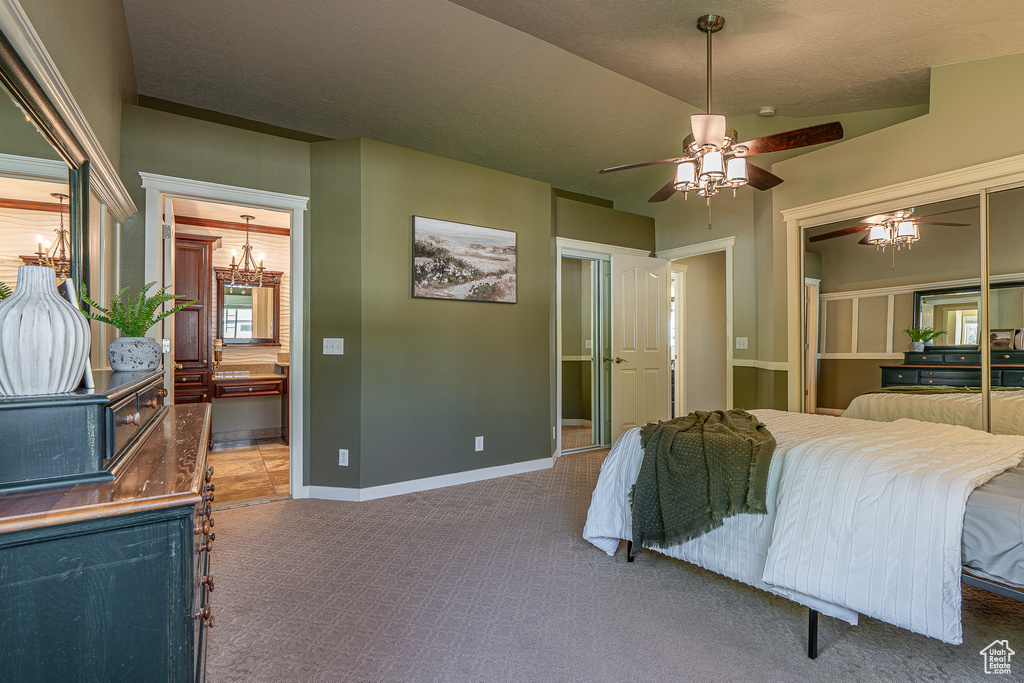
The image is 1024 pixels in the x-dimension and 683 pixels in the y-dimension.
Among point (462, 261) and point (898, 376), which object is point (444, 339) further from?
point (898, 376)

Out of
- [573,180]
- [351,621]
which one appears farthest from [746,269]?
[351,621]

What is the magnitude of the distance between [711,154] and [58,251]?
2990 mm

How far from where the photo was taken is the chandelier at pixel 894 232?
3475 millimetres

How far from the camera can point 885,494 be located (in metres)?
1.72

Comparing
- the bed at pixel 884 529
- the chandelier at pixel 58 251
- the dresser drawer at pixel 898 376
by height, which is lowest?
the bed at pixel 884 529

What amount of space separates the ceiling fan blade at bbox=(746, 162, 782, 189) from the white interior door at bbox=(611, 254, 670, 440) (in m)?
2.13

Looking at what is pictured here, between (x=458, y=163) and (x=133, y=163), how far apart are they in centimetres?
223

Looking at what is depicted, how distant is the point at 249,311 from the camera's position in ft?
19.0

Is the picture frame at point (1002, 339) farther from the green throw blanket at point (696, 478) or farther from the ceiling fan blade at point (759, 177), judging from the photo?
the green throw blanket at point (696, 478)

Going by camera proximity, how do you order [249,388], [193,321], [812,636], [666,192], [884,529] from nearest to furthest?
[884,529] → [812,636] → [666,192] → [193,321] → [249,388]

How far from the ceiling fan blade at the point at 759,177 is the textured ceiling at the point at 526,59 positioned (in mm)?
806

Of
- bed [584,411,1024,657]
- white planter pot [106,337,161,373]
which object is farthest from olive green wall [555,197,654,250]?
white planter pot [106,337,161,373]

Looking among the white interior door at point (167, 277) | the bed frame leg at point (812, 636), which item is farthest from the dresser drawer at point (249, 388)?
the bed frame leg at point (812, 636)

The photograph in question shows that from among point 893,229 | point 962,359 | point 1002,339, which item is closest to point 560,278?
point 893,229
